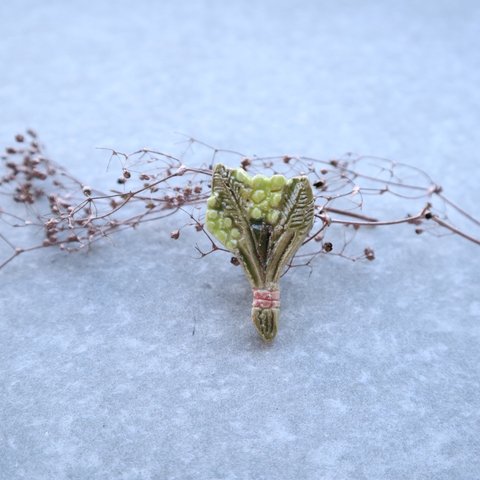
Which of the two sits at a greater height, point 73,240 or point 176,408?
point 73,240

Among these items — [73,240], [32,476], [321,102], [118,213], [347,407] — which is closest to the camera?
[32,476]

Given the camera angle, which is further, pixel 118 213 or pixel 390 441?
pixel 118 213

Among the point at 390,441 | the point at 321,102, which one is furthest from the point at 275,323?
the point at 321,102

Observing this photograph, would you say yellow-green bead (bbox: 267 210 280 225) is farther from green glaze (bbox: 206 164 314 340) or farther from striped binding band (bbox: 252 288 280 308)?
striped binding band (bbox: 252 288 280 308)

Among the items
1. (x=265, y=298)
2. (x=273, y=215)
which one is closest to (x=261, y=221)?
(x=273, y=215)

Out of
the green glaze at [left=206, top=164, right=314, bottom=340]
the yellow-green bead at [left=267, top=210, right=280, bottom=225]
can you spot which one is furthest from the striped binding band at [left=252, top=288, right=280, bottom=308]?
the yellow-green bead at [left=267, top=210, right=280, bottom=225]

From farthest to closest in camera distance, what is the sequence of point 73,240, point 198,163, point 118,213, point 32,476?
point 198,163 < point 118,213 < point 73,240 < point 32,476

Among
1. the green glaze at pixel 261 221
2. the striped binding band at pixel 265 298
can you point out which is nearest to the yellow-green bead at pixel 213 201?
the green glaze at pixel 261 221

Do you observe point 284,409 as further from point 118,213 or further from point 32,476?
point 118,213
